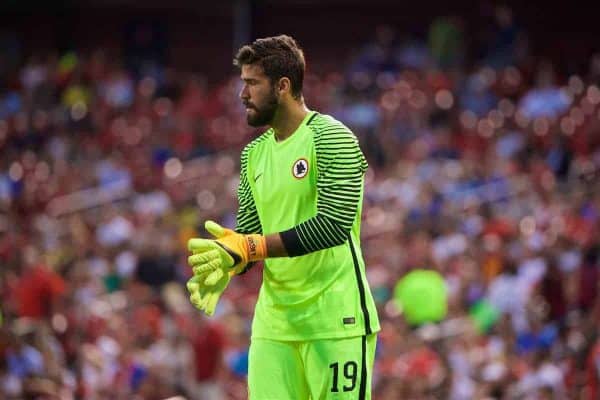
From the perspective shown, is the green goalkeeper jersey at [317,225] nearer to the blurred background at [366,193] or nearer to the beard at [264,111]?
the beard at [264,111]

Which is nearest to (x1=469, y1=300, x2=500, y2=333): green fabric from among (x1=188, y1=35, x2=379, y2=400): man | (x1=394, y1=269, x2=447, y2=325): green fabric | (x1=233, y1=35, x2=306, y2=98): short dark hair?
(x1=394, y1=269, x2=447, y2=325): green fabric

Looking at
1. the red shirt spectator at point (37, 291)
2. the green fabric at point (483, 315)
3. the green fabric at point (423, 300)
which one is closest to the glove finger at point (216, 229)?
the green fabric at point (423, 300)

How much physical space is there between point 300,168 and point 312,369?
86 cm

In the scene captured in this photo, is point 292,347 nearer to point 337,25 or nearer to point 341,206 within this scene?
point 341,206

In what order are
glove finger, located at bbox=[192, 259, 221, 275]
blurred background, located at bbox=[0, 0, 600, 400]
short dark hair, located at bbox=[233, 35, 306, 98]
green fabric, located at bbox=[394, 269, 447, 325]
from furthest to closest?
green fabric, located at bbox=[394, 269, 447, 325] → blurred background, located at bbox=[0, 0, 600, 400] → short dark hair, located at bbox=[233, 35, 306, 98] → glove finger, located at bbox=[192, 259, 221, 275]

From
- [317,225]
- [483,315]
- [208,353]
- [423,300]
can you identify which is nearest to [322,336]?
[317,225]

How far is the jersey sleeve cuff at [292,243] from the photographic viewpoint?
5.47 m

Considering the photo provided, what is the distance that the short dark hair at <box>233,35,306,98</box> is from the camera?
5637 mm

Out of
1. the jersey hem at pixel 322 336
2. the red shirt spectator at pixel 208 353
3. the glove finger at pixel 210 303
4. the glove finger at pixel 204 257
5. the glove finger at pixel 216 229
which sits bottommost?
the red shirt spectator at pixel 208 353

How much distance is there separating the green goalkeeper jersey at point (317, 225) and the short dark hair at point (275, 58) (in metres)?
0.22

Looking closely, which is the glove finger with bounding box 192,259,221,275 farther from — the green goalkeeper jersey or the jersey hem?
the jersey hem

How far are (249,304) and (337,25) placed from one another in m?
9.97

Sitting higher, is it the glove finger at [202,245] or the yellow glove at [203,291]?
the glove finger at [202,245]

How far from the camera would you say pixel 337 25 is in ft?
74.1
